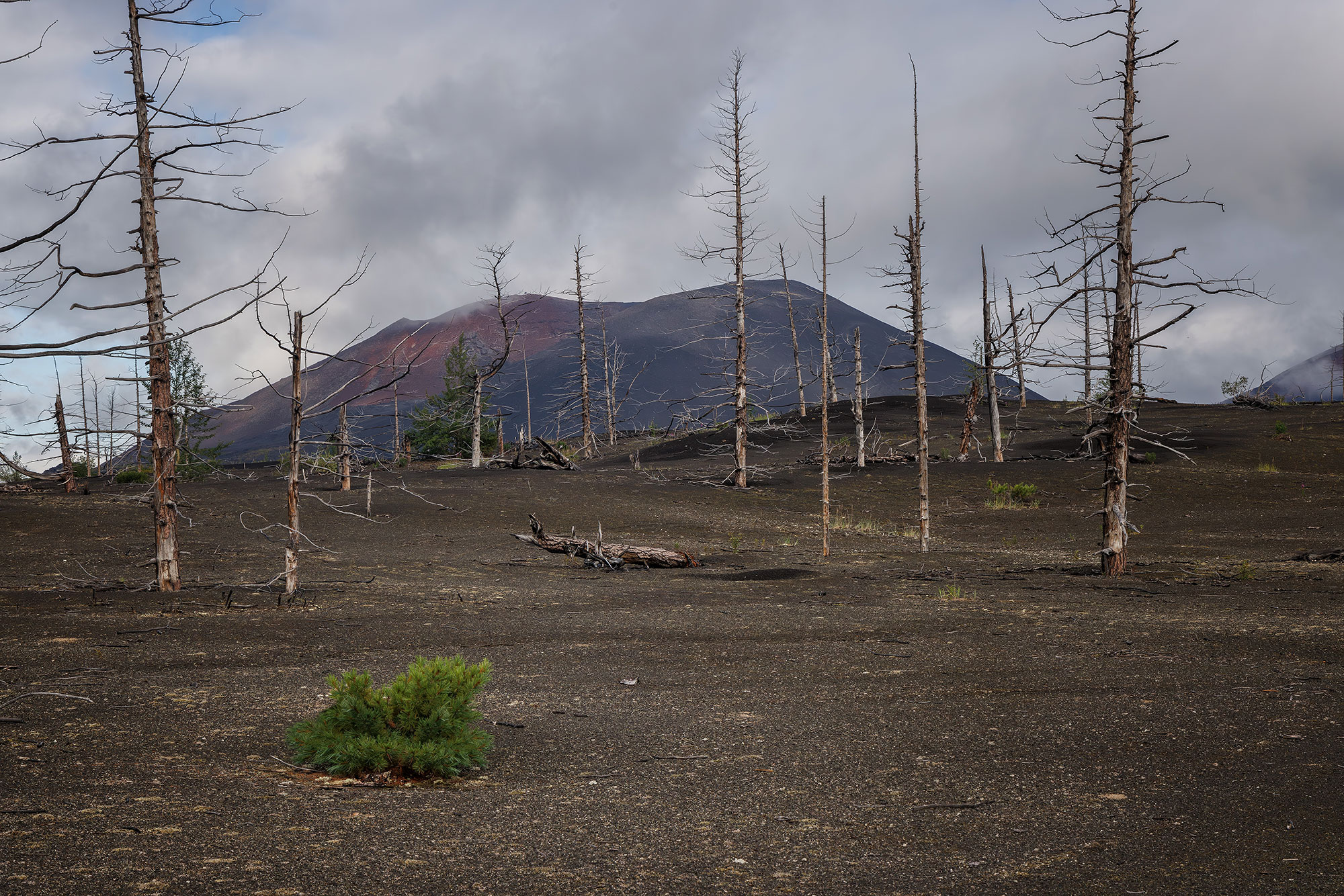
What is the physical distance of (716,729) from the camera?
7.04 meters

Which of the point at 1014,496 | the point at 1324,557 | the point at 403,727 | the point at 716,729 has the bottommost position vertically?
the point at 716,729

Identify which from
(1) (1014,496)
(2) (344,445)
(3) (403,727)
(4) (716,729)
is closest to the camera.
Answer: (3) (403,727)

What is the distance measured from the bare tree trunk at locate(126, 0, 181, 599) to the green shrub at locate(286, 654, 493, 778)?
8.74 metres

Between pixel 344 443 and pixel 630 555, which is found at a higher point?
pixel 344 443

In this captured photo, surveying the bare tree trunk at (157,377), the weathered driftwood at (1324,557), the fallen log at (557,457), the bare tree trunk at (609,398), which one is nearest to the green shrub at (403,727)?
the bare tree trunk at (157,377)

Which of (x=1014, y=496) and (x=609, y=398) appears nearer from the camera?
(x=1014, y=496)

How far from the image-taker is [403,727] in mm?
5945

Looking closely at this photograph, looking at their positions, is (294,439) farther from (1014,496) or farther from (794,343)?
(794,343)

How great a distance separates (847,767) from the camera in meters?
6.04

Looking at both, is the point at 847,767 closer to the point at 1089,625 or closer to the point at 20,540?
the point at 1089,625

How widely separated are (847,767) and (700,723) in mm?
1460

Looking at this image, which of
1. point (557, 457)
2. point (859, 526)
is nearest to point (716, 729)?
point (859, 526)

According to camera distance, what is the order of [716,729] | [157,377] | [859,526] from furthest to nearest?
1. [859,526]
2. [157,377]
3. [716,729]

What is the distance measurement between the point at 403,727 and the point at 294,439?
7178 millimetres
